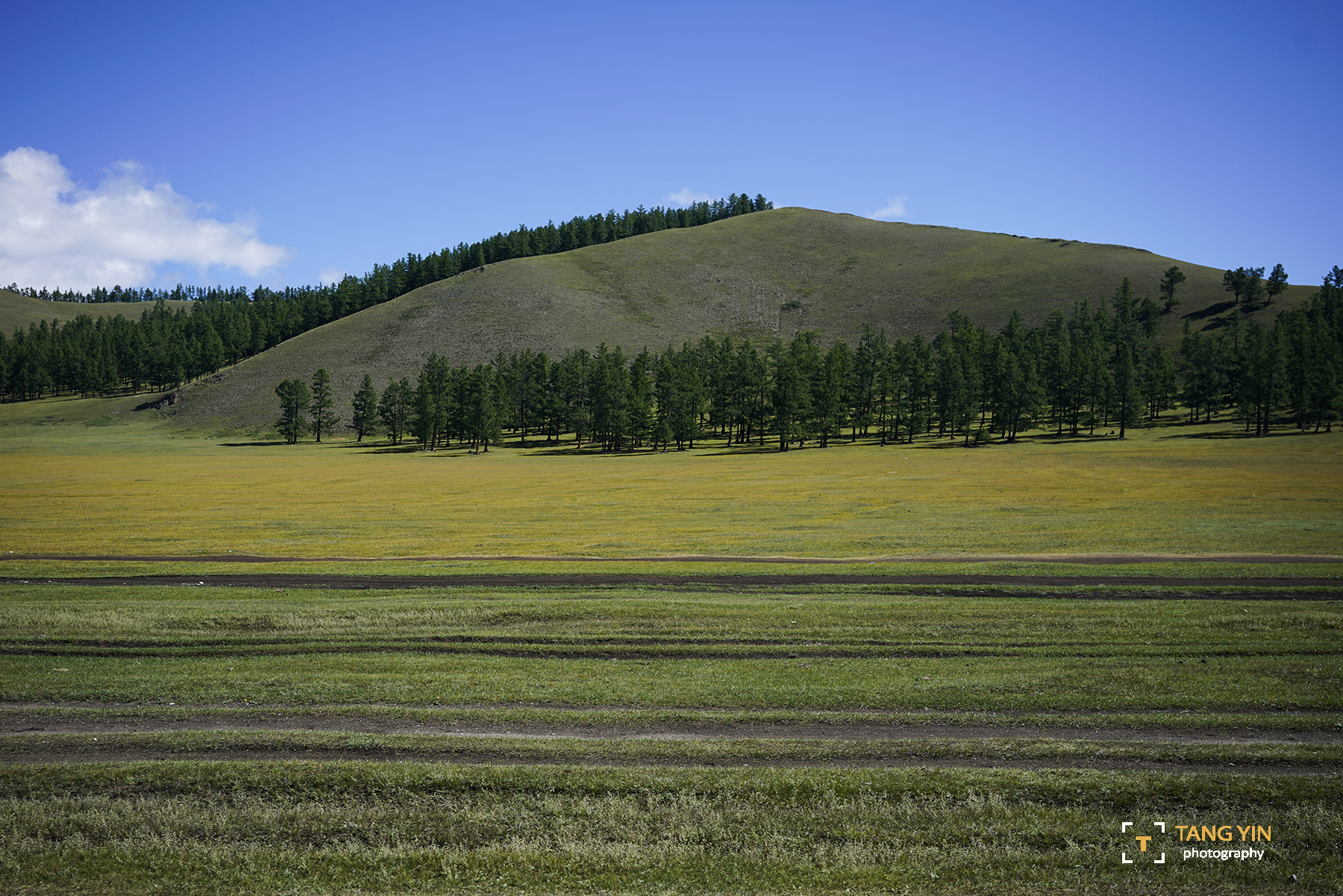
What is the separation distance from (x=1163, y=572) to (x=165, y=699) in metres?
26.8

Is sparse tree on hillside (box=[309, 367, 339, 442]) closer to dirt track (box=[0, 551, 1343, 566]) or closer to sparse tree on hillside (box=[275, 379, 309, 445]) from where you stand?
sparse tree on hillside (box=[275, 379, 309, 445])

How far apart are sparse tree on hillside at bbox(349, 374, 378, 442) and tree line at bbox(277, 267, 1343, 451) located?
0.41 meters

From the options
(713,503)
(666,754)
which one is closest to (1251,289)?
(713,503)

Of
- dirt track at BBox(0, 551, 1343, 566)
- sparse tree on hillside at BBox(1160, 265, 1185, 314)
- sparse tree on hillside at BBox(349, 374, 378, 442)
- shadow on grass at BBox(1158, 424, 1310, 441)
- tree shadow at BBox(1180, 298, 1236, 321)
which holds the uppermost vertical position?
sparse tree on hillside at BBox(1160, 265, 1185, 314)

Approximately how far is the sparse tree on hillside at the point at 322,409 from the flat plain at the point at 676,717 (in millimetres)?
108145

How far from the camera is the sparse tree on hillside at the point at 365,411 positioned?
133 metres

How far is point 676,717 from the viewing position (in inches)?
461

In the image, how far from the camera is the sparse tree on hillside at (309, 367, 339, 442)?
436ft

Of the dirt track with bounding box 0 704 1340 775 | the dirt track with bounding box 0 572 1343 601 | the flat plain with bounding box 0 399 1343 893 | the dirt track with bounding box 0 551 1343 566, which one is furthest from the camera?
the dirt track with bounding box 0 551 1343 566

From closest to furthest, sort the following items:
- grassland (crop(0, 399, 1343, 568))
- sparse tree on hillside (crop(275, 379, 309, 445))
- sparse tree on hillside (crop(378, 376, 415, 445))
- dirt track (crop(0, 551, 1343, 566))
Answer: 1. dirt track (crop(0, 551, 1343, 566))
2. grassland (crop(0, 399, 1343, 568))
3. sparse tree on hillside (crop(275, 379, 309, 445))
4. sparse tree on hillside (crop(378, 376, 415, 445))

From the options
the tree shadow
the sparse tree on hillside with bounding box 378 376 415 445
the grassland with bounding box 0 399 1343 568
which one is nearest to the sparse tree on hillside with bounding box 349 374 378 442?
the sparse tree on hillside with bounding box 378 376 415 445

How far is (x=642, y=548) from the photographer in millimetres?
31125

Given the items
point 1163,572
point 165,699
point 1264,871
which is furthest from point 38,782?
point 1163,572

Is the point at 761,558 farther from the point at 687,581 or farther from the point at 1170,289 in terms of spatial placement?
the point at 1170,289
